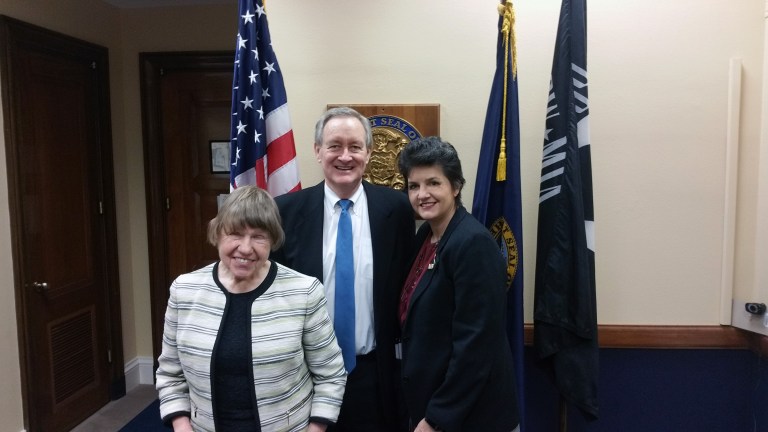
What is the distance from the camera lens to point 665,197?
2039 millimetres

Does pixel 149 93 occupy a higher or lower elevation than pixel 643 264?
higher

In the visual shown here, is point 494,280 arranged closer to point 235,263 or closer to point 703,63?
point 235,263

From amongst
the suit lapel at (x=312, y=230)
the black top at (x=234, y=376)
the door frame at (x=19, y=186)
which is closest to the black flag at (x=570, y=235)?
the suit lapel at (x=312, y=230)

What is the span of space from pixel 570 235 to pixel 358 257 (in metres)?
0.79

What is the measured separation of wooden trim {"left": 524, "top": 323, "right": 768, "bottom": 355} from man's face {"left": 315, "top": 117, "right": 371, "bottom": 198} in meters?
1.00

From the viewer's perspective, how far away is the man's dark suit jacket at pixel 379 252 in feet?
5.23

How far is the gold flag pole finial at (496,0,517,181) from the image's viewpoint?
181 centimetres

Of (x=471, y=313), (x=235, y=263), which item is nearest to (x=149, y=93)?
(x=235, y=263)

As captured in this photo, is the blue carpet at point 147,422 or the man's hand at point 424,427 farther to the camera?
the blue carpet at point 147,422

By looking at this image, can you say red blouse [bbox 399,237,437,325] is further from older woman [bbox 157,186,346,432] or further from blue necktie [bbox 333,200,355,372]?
older woman [bbox 157,186,346,432]

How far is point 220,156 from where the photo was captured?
136 inches

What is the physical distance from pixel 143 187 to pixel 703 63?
3.27 metres

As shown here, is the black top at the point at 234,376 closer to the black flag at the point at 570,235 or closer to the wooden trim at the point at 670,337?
the black flag at the point at 570,235

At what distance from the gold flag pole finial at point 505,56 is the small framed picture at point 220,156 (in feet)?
7.12
